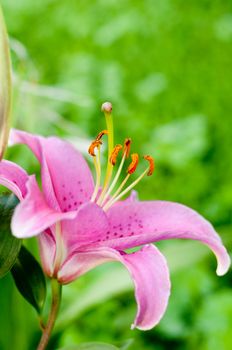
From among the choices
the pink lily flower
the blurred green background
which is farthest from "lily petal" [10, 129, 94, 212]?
the blurred green background

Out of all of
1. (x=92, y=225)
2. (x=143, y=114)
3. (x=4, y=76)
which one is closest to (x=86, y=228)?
(x=92, y=225)

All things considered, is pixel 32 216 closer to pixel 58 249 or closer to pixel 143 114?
pixel 58 249

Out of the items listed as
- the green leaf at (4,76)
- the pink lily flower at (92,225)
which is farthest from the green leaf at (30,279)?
the green leaf at (4,76)

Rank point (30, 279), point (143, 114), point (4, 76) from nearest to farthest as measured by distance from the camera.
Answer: point (4, 76), point (30, 279), point (143, 114)

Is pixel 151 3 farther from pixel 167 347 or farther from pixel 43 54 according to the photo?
pixel 167 347

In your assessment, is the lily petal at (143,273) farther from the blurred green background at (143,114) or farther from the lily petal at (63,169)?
the blurred green background at (143,114)

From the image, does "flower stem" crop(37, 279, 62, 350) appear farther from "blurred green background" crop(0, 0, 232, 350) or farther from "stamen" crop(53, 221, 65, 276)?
"blurred green background" crop(0, 0, 232, 350)
